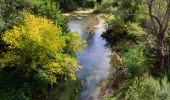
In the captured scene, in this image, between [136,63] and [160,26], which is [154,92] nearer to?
[160,26]

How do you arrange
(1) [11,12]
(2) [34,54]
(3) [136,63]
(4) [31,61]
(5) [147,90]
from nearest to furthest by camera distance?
(5) [147,90]
(2) [34,54]
(4) [31,61]
(3) [136,63]
(1) [11,12]

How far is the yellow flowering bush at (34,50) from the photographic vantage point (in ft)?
85.0

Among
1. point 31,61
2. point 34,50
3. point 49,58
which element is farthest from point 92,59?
point 34,50

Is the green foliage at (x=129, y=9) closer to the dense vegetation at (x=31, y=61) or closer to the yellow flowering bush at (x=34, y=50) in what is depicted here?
the dense vegetation at (x=31, y=61)

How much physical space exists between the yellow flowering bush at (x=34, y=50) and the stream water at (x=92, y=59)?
4.35m

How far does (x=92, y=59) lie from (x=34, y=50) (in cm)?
1412

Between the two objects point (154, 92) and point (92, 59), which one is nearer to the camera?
point (154, 92)

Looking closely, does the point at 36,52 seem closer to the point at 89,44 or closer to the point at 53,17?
the point at 53,17

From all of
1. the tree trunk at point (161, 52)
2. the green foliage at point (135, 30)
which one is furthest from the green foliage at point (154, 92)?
the green foliage at point (135, 30)

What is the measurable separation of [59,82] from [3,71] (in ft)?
18.6

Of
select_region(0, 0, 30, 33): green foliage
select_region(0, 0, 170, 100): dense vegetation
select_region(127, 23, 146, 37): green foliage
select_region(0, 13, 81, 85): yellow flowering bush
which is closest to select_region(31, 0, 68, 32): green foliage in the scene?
select_region(0, 0, 30, 33): green foliage

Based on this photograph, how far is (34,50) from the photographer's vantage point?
2630cm

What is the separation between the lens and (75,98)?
29016 millimetres

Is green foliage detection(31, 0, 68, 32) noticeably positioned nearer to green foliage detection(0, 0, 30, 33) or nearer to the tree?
green foliage detection(0, 0, 30, 33)
